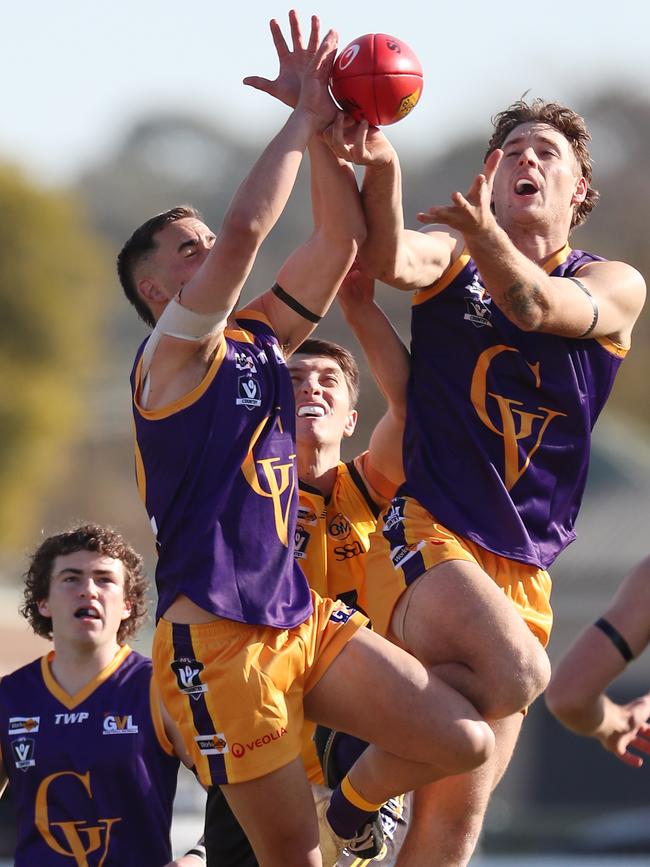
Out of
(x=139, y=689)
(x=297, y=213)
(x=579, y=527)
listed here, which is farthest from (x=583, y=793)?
(x=297, y=213)

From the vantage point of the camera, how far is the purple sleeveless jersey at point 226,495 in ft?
19.7

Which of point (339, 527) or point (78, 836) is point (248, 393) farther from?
point (78, 836)

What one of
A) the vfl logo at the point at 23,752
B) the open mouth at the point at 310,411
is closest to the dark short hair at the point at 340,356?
the open mouth at the point at 310,411

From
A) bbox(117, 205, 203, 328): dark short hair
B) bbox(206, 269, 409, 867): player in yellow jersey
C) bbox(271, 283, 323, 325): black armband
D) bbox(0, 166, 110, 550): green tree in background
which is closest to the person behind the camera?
bbox(271, 283, 323, 325): black armband

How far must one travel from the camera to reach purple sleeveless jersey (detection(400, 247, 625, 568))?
21.4ft

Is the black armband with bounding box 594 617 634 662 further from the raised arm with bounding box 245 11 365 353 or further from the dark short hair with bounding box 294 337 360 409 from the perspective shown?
the dark short hair with bounding box 294 337 360 409

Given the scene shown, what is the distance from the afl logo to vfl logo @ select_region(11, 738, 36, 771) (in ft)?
10.3

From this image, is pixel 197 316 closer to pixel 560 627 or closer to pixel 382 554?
pixel 382 554

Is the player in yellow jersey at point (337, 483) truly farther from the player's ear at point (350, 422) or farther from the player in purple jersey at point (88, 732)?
the player in purple jersey at point (88, 732)

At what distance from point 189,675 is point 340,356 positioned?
208 cm

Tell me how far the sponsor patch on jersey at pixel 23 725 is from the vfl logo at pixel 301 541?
134 centimetres

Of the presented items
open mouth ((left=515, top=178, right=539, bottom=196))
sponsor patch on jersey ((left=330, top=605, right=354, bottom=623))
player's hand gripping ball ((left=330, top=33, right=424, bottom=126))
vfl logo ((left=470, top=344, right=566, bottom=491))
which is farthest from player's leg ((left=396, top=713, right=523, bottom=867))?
player's hand gripping ball ((left=330, top=33, right=424, bottom=126))

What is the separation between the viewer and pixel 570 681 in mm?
5238

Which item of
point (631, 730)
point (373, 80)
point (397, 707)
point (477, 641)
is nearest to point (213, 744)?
point (397, 707)
